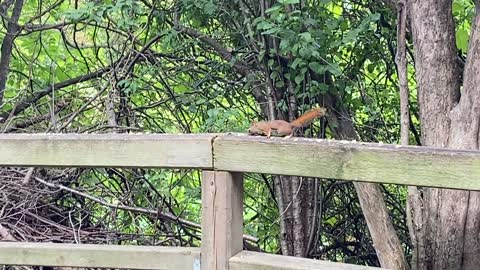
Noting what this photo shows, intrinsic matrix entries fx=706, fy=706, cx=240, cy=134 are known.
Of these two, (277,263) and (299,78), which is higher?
(299,78)

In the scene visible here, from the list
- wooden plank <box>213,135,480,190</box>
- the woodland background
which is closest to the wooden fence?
wooden plank <box>213,135,480,190</box>

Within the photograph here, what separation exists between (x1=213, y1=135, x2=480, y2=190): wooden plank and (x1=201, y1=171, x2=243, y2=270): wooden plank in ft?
0.15

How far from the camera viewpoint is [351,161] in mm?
1699

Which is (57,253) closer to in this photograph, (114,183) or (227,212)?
(227,212)

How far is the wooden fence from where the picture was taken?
163 cm

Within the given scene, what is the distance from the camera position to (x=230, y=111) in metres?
3.15

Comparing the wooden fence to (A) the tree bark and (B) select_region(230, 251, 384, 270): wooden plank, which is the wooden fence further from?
(A) the tree bark

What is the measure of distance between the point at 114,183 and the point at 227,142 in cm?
186

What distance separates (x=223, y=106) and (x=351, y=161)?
6.52ft

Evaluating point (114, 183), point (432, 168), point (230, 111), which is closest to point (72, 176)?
point (114, 183)

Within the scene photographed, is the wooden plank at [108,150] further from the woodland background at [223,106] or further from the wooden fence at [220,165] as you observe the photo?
the woodland background at [223,106]

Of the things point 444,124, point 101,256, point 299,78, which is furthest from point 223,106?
point 101,256

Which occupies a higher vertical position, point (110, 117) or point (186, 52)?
point (186, 52)

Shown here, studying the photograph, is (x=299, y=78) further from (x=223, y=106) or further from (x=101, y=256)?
(x=101, y=256)
